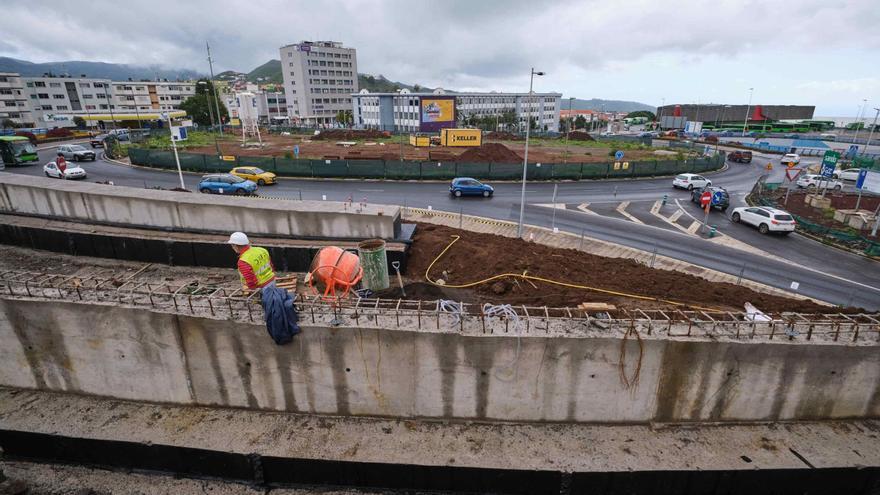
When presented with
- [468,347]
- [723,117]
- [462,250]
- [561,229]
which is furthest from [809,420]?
[723,117]

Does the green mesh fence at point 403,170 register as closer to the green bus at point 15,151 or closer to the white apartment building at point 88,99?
the green bus at point 15,151

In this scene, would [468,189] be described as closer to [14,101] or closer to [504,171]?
[504,171]

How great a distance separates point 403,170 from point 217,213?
73.1 feet

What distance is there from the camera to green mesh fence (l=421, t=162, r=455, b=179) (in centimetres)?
3694

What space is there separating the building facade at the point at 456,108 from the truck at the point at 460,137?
32.8 m

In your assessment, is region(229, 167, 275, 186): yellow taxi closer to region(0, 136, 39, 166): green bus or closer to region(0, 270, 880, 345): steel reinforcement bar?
region(0, 136, 39, 166): green bus

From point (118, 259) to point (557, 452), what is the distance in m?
17.0

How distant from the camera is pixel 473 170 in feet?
123

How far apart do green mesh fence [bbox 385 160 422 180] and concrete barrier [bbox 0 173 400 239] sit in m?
20.4

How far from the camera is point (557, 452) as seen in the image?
820cm

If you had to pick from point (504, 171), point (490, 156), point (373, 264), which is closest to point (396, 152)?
point (490, 156)

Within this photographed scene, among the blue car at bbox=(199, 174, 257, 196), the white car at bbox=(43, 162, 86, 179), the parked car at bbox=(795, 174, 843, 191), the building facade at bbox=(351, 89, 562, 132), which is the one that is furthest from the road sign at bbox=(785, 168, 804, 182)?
the building facade at bbox=(351, 89, 562, 132)

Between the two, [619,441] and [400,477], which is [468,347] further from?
[619,441]

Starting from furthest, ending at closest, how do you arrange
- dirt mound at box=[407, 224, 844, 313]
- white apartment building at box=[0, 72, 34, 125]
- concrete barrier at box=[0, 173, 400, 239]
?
white apartment building at box=[0, 72, 34, 125], concrete barrier at box=[0, 173, 400, 239], dirt mound at box=[407, 224, 844, 313]
